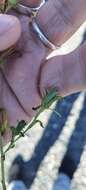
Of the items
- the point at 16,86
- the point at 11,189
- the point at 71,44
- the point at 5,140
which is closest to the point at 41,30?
the point at 16,86

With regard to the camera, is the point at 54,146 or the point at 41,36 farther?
the point at 54,146

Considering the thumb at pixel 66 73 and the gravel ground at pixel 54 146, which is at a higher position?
the thumb at pixel 66 73

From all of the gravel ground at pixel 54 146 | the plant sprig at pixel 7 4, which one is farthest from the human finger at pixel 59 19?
the gravel ground at pixel 54 146

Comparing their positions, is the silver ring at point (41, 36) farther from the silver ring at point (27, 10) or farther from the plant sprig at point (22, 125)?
the plant sprig at point (22, 125)

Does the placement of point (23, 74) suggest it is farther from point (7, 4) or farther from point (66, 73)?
point (7, 4)

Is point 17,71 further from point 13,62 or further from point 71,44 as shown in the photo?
point 71,44

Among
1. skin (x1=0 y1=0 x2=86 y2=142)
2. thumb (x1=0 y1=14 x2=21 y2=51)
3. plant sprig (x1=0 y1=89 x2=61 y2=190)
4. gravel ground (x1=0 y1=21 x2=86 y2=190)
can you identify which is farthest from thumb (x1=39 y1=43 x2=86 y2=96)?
gravel ground (x1=0 y1=21 x2=86 y2=190)

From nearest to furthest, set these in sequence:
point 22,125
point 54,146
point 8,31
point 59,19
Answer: point 22,125 → point 8,31 → point 59,19 → point 54,146

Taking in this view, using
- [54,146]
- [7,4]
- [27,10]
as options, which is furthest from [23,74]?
[54,146]
